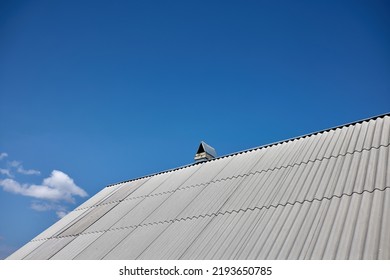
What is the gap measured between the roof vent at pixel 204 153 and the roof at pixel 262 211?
117cm

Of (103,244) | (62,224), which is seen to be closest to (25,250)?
(62,224)

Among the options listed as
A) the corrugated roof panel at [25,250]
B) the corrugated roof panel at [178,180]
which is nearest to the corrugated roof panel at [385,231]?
the corrugated roof panel at [178,180]

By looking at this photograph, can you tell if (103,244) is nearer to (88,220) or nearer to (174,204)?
(174,204)

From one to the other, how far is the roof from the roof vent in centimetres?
117

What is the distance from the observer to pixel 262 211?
5.29 meters

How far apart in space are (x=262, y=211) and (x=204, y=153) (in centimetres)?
539

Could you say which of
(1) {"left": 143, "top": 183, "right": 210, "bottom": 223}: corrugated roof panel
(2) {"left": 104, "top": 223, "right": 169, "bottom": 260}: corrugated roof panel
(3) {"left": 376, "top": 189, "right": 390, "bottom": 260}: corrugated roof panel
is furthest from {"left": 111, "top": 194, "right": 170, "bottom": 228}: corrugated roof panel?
(3) {"left": 376, "top": 189, "right": 390, "bottom": 260}: corrugated roof panel

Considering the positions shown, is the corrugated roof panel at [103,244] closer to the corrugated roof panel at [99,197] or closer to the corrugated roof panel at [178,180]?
the corrugated roof panel at [178,180]

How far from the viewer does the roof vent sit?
10461 mm

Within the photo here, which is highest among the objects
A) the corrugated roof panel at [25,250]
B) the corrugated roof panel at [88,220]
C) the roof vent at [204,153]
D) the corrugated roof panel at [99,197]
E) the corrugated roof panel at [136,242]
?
the roof vent at [204,153]

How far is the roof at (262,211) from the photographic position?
13.2 feet

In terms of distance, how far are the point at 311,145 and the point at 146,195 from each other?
4796 millimetres
